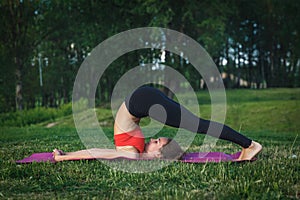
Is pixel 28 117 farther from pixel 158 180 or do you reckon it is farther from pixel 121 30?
pixel 158 180

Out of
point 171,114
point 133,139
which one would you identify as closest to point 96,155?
point 133,139

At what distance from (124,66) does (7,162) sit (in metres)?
9.57

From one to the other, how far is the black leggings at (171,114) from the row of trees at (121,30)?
7183mm

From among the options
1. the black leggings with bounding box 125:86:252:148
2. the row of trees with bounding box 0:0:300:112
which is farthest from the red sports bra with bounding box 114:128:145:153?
the row of trees with bounding box 0:0:300:112

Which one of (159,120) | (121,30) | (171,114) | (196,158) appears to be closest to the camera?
(171,114)

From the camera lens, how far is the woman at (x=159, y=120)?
313 cm

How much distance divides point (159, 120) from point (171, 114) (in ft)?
0.61

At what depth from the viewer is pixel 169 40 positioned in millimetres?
11523

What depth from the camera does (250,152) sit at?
3197 millimetres

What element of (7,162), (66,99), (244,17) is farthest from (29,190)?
(244,17)

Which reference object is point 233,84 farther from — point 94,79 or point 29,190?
point 29,190

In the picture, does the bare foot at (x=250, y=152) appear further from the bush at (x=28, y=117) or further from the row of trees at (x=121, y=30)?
the bush at (x=28, y=117)

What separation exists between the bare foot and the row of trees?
24.3 feet

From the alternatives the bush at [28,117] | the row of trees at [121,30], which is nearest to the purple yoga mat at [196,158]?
the row of trees at [121,30]
